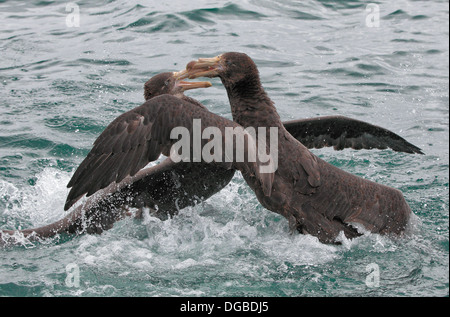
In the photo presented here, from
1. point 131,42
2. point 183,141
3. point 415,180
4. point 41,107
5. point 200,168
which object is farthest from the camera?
point 131,42

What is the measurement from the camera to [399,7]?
16172 mm

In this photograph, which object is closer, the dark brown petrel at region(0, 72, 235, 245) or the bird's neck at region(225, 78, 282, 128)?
the bird's neck at region(225, 78, 282, 128)

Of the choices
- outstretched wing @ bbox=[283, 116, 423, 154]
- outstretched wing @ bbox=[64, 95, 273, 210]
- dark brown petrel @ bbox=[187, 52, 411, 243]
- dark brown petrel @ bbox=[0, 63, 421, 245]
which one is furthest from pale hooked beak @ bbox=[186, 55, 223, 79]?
outstretched wing @ bbox=[283, 116, 423, 154]

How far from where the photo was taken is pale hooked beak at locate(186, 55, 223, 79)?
22.7ft

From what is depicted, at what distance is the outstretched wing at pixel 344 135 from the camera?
327 inches

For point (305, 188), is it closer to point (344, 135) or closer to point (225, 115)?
point (344, 135)

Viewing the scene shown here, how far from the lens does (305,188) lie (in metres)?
6.76

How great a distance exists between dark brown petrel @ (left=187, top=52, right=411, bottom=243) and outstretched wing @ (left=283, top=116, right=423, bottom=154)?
4.62 ft

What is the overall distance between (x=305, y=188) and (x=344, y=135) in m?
1.97

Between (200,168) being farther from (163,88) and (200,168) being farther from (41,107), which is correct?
(41,107)

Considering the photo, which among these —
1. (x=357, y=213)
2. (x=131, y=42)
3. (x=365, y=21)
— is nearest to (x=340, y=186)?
(x=357, y=213)

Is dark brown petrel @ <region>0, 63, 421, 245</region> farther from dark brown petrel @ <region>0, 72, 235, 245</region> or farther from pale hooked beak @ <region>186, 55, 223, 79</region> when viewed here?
pale hooked beak @ <region>186, 55, 223, 79</region>

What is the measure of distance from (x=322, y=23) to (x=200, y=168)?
351 inches

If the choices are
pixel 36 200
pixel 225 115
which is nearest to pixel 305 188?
pixel 36 200
